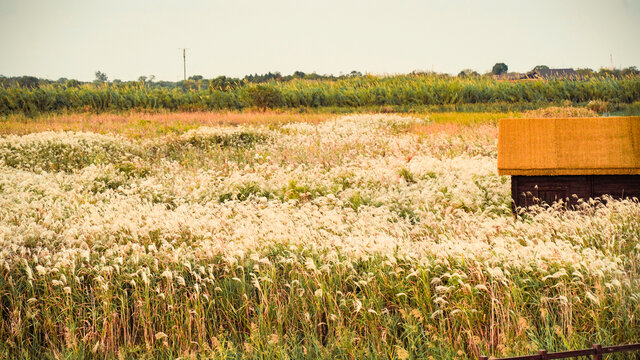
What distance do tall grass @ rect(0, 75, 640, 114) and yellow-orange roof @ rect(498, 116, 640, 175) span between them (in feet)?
79.9

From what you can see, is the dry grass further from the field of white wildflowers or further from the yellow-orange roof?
the yellow-orange roof

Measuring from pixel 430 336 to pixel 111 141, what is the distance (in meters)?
13.5

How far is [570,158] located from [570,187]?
45cm

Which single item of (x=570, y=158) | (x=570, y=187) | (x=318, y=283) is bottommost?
(x=318, y=283)

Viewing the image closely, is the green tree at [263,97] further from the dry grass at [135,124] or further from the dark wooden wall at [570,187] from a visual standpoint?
the dark wooden wall at [570,187]

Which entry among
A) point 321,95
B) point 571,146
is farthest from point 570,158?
point 321,95

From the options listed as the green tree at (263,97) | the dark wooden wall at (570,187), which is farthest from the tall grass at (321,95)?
the dark wooden wall at (570,187)

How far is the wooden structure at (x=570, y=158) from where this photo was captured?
6832mm

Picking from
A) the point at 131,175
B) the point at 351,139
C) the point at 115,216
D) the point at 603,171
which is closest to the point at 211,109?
the point at 351,139

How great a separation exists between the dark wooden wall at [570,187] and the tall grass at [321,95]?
2430 cm

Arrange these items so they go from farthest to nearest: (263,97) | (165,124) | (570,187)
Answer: (263,97) < (165,124) < (570,187)

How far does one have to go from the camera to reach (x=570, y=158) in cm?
692

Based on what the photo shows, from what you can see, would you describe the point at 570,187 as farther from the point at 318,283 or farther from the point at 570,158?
the point at 318,283

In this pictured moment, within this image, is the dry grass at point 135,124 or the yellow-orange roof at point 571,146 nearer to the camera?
the yellow-orange roof at point 571,146
